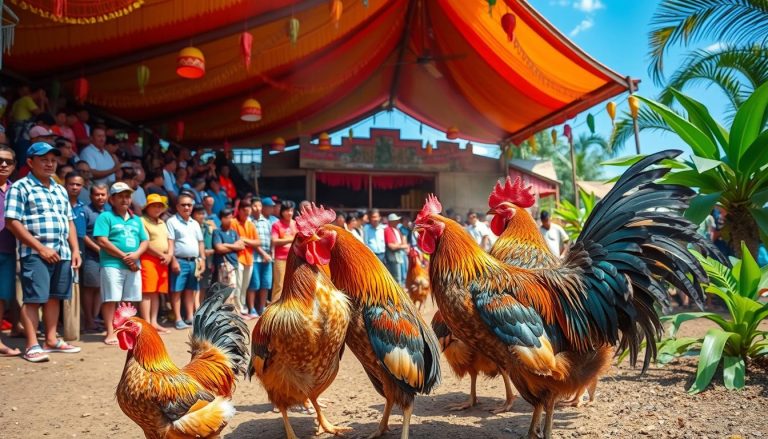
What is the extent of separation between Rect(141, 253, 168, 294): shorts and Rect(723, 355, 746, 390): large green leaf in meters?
5.82

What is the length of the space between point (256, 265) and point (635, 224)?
6109mm

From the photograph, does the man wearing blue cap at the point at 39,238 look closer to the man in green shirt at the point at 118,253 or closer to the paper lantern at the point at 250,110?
the man in green shirt at the point at 118,253

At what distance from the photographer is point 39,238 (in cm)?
456

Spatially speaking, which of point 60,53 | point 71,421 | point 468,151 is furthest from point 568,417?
point 468,151

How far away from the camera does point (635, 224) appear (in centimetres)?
274

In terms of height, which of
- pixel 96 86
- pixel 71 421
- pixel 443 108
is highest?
pixel 443 108

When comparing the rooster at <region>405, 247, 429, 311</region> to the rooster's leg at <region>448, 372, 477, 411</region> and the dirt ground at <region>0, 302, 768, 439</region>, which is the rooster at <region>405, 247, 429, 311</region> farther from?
the rooster's leg at <region>448, 372, 477, 411</region>

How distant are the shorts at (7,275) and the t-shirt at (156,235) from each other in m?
1.47

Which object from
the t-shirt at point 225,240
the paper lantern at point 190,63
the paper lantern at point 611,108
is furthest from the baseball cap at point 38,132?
the paper lantern at point 611,108

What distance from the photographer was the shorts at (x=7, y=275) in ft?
15.2

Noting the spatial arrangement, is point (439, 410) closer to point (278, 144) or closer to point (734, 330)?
point (734, 330)

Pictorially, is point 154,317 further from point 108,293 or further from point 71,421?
point 71,421

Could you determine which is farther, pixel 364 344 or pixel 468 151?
pixel 468 151

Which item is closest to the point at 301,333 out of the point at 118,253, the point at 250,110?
the point at 118,253
